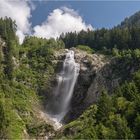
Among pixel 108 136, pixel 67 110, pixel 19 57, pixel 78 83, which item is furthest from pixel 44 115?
pixel 108 136

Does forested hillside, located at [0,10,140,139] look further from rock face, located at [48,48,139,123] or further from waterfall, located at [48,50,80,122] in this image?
waterfall, located at [48,50,80,122]

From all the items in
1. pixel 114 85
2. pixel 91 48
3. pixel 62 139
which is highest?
pixel 91 48

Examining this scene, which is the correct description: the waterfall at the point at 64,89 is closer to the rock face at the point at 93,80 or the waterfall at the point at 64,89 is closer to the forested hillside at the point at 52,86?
the rock face at the point at 93,80

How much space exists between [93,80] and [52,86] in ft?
46.0

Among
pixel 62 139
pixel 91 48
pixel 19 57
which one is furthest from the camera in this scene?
pixel 91 48

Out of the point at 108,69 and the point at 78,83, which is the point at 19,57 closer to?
the point at 78,83

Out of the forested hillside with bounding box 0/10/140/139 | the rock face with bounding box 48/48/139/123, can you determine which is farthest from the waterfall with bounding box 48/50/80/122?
the forested hillside with bounding box 0/10/140/139

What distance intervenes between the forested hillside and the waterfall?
2.93 m

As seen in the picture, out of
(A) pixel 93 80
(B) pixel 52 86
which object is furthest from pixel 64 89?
(A) pixel 93 80

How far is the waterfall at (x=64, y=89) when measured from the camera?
434 ft

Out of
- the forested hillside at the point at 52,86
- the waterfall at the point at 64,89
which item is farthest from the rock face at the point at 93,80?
the waterfall at the point at 64,89

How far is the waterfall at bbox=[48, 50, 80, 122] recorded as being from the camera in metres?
132

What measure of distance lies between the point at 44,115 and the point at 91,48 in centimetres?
5613

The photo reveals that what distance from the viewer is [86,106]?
5089 inches
